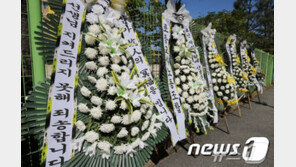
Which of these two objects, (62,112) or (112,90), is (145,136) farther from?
(62,112)

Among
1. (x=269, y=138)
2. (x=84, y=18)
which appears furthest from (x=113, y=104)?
(x=269, y=138)

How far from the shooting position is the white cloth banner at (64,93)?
55.5 inches

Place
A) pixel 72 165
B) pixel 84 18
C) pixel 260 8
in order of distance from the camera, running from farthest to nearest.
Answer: pixel 260 8
pixel 84 18
pixel 72 165

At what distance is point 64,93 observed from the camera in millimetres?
1501

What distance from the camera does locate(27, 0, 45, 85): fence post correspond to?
182 cm

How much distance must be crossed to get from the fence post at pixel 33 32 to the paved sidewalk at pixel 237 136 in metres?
2.16

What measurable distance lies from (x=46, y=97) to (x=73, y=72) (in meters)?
0.33

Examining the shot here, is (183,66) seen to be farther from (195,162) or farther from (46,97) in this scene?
(46,97)

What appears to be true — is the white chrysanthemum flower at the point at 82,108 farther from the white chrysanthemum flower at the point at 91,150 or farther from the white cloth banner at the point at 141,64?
the white cloth banner at the point at 141,64

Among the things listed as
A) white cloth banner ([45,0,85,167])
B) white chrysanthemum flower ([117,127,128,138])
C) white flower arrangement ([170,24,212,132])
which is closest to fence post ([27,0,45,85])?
white cloth banner ([45,0,85,167])

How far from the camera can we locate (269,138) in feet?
12.4

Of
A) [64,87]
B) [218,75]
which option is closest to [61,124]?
[64,87]

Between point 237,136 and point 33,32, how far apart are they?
13.7 feet

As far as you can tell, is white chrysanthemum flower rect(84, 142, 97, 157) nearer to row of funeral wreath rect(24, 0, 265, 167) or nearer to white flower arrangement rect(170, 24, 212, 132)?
row of funeral wreath rect(24, 0, 265, 167)
